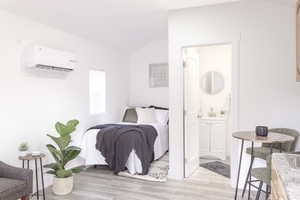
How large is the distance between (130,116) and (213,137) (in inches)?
71.8

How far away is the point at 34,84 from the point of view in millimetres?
3492

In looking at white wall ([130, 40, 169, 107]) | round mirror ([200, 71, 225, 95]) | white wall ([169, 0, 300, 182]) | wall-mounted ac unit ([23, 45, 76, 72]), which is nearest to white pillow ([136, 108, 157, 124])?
white wall ([130, 40, 169, 107])

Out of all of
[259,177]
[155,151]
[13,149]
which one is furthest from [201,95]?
[13,149]

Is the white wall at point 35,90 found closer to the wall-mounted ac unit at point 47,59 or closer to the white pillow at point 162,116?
the wall-mounted ac unit at point 47,59

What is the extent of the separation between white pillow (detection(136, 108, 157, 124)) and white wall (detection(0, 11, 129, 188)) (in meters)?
0.96

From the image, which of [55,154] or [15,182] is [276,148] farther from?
[15,182]

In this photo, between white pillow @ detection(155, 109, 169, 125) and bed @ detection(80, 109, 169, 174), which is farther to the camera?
white pillow @ detection(155, 109, 169, 125)

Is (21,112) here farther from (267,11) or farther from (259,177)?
(267,11)

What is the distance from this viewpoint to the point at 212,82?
5.54m

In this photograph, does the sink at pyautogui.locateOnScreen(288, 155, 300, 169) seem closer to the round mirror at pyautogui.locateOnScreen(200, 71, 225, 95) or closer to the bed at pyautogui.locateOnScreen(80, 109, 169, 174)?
the bed at pyautogui.locateOnScreen(80, 109, 169, 174)

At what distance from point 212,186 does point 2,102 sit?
294cm

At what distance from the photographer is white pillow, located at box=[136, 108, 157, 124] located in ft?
17.8

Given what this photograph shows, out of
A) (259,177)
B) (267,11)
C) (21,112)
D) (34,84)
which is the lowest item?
(259,177)

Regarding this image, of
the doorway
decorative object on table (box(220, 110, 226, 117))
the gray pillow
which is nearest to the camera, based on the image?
the doorway
